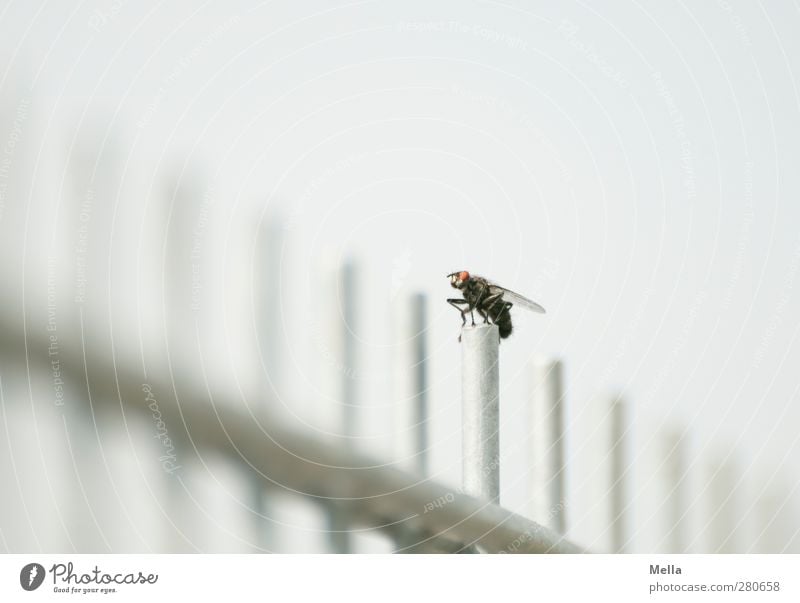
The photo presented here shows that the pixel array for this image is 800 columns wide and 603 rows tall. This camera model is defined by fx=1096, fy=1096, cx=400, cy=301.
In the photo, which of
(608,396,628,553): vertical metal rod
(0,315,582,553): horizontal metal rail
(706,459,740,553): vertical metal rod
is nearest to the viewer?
(0,315,582,553): horizontal metal rail

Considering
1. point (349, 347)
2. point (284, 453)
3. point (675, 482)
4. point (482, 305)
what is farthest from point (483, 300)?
point (675, 482)

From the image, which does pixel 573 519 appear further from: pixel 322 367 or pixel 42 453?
pixel 42 453

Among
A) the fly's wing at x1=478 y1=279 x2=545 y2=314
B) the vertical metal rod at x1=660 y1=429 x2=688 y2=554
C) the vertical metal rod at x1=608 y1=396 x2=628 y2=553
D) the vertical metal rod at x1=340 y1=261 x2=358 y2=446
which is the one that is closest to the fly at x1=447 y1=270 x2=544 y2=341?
the fly's wing at x1=478 y1=279 x2=545 y2=314

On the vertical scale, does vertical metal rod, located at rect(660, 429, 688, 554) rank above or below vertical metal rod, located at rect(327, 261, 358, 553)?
below

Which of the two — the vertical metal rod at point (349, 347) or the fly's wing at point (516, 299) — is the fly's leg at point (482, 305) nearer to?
the fly's wing at point (516, 299)

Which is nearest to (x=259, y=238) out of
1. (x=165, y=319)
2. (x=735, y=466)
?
(x=165, y=319)

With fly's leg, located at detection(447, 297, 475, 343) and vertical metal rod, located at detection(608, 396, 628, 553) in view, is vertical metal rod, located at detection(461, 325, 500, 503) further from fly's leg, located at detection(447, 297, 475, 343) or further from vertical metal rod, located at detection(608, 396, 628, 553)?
vertical metal rod, located at detection(608, 396, 628, 553)

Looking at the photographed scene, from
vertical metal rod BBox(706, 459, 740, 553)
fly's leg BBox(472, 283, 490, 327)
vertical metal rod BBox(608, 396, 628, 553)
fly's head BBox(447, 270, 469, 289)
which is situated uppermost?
fly's head BBox(447, 270, 469, 289)
